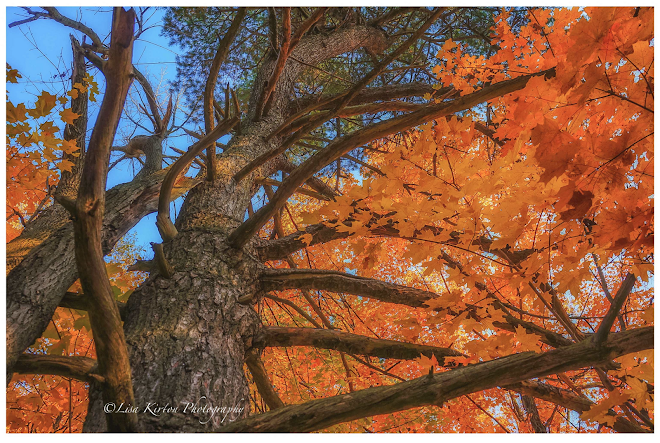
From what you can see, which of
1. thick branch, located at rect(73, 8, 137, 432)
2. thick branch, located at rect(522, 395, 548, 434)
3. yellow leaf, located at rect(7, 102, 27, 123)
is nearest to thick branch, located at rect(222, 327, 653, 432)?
thick branch, located at rect(73, 8, 137, 432)

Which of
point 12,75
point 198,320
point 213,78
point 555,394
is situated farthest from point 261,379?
point 12,75

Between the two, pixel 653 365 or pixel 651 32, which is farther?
pixel 653 365

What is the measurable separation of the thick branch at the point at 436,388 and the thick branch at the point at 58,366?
594 mm

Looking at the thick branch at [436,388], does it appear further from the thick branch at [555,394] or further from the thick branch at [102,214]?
the thick branch at [555,394]

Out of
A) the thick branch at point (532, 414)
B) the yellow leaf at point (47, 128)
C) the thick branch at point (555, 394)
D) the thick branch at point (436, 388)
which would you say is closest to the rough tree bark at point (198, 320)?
the thick branch at point (436, 388)

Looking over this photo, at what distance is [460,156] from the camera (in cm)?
147

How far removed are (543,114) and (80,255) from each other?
1.32 meters

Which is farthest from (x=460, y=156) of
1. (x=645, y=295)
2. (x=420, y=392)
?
(x=645, y=295)

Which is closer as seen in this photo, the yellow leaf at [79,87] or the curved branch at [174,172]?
the curved branch at [174,172]

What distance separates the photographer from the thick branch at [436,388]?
3.10ft

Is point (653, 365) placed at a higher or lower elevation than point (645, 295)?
lower

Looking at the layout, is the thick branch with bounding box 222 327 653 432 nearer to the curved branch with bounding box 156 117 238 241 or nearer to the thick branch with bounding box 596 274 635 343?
the thick branch with bounding box 596 274 635 343

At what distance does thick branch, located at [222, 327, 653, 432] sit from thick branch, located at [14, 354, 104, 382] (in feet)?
1.95
